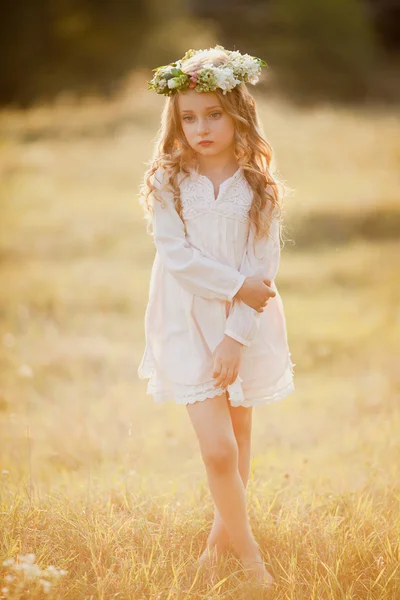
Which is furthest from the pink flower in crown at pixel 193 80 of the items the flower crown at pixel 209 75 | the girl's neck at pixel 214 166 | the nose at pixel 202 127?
the girl's neck at pixel 214 166

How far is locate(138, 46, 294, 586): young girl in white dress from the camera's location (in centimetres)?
258

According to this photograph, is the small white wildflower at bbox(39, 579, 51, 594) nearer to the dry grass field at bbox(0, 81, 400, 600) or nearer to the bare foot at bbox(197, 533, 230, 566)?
the dry grass field at bbox(0, 81, 400, 600)

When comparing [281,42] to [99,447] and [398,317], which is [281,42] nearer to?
[398,317]

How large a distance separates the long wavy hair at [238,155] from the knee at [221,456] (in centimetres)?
73

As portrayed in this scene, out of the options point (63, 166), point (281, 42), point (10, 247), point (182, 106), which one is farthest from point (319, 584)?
point (281, 42)

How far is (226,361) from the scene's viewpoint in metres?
2.56

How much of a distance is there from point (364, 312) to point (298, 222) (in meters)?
3.06

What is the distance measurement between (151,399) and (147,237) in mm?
5368

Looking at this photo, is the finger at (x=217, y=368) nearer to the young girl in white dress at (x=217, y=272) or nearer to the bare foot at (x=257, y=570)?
the young girl in white dress at (x=217, y=272)

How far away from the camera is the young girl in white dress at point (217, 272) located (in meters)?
2.58

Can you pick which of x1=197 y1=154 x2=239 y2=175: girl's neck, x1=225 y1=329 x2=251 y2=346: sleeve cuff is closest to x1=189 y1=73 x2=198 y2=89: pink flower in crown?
x1=197 y1=154 x2=239 y2=175: girl's neck

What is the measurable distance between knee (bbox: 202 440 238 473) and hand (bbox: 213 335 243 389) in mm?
195

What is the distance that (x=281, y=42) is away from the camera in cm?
2072

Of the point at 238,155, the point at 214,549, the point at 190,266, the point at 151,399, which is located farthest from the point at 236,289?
the point at 151,399
